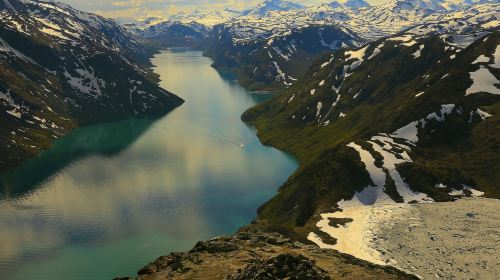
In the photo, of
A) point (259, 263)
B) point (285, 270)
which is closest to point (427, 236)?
point (259, 263)

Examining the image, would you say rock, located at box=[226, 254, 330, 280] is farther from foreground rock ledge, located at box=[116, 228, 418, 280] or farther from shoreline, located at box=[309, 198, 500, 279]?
shoreline, located at box=[309, 198, 500, 279]

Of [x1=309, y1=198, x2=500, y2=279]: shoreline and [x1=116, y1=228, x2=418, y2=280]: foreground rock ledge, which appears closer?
[x1=116, y1=228, x2=418, y2=280]: foreground rock ledge

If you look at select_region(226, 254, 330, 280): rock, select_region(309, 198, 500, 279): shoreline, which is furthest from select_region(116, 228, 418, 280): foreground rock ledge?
select_region(309, 198, 500, 279): shoreline

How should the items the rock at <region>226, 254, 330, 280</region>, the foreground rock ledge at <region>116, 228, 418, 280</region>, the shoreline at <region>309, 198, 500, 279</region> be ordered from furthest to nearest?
the shoreline at <region>309, 198, 500, 279</region>
the foreground rock ledge at <region>116, 228, 418, 280</region>
the rock at <region>226, 254, 330, 280</region>

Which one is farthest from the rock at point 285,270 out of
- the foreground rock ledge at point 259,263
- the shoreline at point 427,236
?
the shoreline at point 427,236

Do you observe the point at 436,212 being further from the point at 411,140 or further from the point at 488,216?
the point at 411,140

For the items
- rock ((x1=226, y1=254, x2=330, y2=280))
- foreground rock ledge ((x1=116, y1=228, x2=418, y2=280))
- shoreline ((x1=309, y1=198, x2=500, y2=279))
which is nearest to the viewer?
rock ((x1=226, y1=254, x2=330, y2=280))

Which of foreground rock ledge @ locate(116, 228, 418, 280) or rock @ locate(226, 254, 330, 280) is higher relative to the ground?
rock @ locate(226, 254, 330, 280)

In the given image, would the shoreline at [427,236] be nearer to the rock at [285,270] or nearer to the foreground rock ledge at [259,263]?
the foreground rock ledge at [259,263]

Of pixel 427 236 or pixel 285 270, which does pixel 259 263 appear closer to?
pixel 285 270

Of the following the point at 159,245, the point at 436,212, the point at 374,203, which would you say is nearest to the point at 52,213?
the point at 159,245
